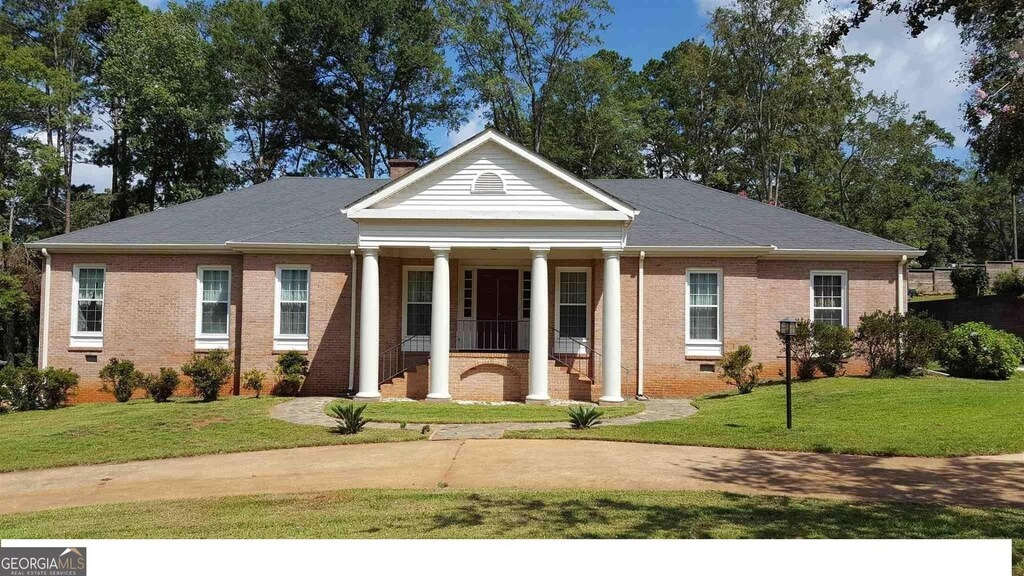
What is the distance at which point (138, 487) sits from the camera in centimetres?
952

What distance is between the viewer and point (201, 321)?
20219 millimetres

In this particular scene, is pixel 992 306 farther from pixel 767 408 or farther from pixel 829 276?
pixel 767 408

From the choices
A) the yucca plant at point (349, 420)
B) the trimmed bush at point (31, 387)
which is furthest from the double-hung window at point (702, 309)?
the trimmed bush at point (31, 387)

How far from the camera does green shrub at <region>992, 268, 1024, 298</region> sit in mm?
30406

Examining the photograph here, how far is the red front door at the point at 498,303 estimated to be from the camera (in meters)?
20.6

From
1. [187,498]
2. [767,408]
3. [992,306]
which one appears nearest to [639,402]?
[767,408]

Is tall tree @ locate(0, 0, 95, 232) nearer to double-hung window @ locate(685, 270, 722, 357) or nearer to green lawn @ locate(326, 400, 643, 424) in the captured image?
green lawn @ locate(326, 400, 643, 424)

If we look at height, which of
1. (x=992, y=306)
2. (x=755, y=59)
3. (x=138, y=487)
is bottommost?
(x=138, y=487)

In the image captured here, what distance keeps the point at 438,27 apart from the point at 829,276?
28.3 meters

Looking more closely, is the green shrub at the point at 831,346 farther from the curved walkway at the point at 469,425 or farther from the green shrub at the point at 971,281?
the green shrub at the point at 971,281

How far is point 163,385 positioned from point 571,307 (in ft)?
36.5

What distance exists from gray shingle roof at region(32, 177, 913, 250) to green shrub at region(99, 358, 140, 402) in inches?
141

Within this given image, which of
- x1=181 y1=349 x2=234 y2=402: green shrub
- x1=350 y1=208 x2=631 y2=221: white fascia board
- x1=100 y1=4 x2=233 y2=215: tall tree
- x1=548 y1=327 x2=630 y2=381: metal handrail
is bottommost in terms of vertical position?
x1=181 y1=349 x2=234 y2=402: green shrub

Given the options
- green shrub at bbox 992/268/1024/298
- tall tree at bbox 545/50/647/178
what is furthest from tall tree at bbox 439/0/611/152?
green shrub at bbox 992/268/1024/298
